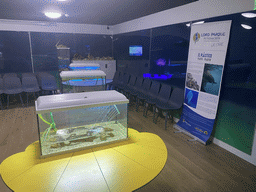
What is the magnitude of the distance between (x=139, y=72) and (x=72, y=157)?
17.7ft

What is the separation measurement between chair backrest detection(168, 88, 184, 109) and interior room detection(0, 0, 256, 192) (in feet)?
0.12

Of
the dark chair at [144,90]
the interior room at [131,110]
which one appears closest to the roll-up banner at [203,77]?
the interior room at [131,110]

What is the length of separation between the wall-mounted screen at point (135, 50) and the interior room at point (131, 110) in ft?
0.12

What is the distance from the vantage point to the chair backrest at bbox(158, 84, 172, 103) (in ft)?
16.5

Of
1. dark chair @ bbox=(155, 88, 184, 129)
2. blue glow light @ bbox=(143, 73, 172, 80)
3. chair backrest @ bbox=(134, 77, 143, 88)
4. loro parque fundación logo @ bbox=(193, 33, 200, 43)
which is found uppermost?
loro parque fundación logo @ bbox=(193, 33, 200, 43)

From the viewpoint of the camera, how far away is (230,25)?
3396 millimetres

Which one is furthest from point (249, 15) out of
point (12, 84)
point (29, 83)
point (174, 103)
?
point (12, 84)

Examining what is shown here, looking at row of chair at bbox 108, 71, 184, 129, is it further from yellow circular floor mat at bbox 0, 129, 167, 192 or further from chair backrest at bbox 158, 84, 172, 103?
yellow circular floor mat at bbox 0, 129, 167, 192

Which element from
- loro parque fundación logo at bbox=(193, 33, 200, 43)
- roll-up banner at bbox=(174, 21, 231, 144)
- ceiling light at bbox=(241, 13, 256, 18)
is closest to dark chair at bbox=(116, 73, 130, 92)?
roll-up banner at bbox=(174, 21, 231, 144)

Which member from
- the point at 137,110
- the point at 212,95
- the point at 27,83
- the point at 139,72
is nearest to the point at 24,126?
the point at 27,83

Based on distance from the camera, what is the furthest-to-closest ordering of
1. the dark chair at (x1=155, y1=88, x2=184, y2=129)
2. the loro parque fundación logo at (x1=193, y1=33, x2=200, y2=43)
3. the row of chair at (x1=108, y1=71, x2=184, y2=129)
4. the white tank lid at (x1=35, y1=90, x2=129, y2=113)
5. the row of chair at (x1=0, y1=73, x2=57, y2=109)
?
1. the row of chair at (x1=0, y1=73, x2=57, y2=109)
2. the row of chair at (x1=108, y1=71, x2=184, y2=129)
3. the dark chair at (x1=155, y1=88, x2=184, y2=129)
4. the loro parque fundación logo at (x1=193, y1=33, x2=200, y2=43)
5. the white tank lid at (x1=35, y1=90, x2=129, y2=113)

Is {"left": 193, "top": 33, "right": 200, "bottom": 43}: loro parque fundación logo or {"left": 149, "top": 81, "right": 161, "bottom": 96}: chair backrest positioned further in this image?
{"left": 149, "top": 81, "right": 161, "bottom": 96}: chair backrest

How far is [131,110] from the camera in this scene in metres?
6.22

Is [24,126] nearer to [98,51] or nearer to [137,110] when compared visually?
[137,110]
